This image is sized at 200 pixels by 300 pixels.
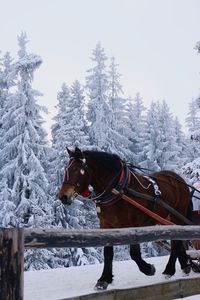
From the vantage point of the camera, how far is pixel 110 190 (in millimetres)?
7414

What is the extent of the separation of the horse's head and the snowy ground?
1.22m

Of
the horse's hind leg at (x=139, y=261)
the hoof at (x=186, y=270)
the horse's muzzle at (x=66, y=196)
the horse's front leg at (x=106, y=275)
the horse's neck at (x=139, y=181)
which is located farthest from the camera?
the hoof at (x=186, y=270)

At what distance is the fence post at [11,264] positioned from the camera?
4.29 metres

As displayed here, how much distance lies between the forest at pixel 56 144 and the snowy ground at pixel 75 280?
928 centimetres

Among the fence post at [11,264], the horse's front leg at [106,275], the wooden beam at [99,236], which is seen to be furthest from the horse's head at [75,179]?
the fence post at [11,264]

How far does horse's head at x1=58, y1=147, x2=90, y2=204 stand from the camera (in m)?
6.95

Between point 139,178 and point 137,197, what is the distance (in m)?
0.43

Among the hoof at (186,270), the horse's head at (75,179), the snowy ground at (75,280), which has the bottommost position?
the snowy ground at (75,280)

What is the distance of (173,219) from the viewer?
868cm

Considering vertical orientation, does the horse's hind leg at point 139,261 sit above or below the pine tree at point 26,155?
below

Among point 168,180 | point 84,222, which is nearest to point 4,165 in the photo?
point 84,222

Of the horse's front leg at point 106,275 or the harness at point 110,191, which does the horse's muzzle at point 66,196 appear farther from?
the horse's front leg at point 106,275

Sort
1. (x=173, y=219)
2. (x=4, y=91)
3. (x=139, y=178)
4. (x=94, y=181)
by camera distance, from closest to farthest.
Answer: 1. (x=94, y=181)
2. (x=139, y=178)
3. (x=173, y=219)
4. (x=4, y=91)

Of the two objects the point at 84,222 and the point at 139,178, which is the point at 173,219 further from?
the point at 84,222
